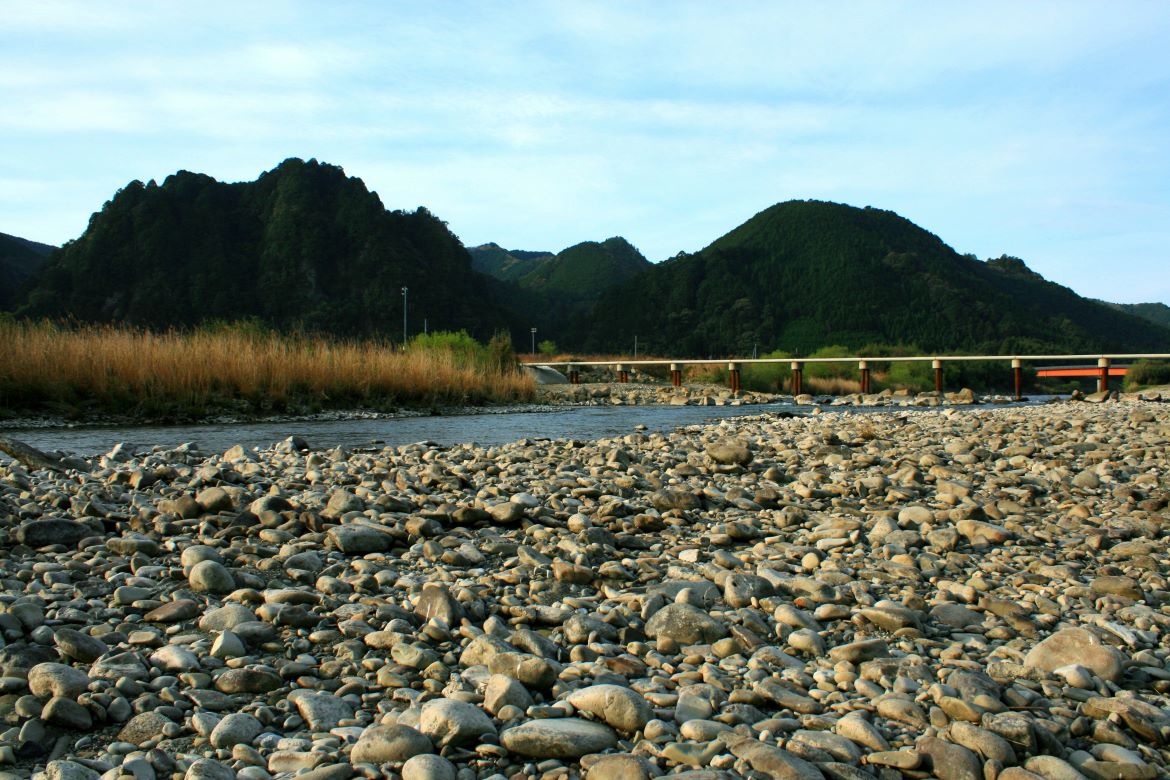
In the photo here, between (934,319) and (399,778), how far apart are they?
98.5 meters

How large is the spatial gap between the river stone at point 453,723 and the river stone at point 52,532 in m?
2.73

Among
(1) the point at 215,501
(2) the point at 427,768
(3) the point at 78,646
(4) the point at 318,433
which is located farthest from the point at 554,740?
(4) the point at 318,433

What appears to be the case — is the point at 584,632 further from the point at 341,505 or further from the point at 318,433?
the point at 318,433

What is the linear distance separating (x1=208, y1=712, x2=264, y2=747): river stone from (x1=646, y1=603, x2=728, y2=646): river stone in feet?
4.24

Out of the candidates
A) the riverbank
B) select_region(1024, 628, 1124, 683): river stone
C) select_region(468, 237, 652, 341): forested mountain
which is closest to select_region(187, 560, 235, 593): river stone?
select_region(1024, 628, 1124, 683): river stone

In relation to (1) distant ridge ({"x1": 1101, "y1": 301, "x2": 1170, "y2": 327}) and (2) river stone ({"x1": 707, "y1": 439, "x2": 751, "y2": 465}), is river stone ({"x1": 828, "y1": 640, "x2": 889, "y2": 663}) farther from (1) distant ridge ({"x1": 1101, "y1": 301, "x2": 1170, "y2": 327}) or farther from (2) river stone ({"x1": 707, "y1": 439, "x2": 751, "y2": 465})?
(1) distant ridge ({"x1": 1101, "y1": 301, "x2": 1170, "y2": 327})

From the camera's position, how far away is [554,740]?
1.95 meters

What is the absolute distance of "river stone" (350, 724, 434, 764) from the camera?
1.86 m

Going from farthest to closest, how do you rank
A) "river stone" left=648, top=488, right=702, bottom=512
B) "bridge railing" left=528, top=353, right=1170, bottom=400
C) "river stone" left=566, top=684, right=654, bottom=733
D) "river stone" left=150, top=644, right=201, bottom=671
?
1. "bridge railing" left=528, top=353, right=1170, bottom=400
2. "river stone" left=648, top=488, right=702, bottom=512
3. "river stone" left=150, top=644, right=201, bottom=671
4. "river stone" left=566, top=684, right=654, bottom=733

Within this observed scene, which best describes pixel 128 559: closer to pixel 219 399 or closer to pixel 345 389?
pixel 219 399

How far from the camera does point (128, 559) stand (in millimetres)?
3617

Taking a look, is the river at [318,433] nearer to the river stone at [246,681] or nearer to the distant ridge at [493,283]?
the river stone at [246,681]

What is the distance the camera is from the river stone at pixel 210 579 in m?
3.20

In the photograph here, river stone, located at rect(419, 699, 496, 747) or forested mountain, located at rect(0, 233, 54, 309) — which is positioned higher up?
forested mountain, located at rect(0, 233, 54, 309)
